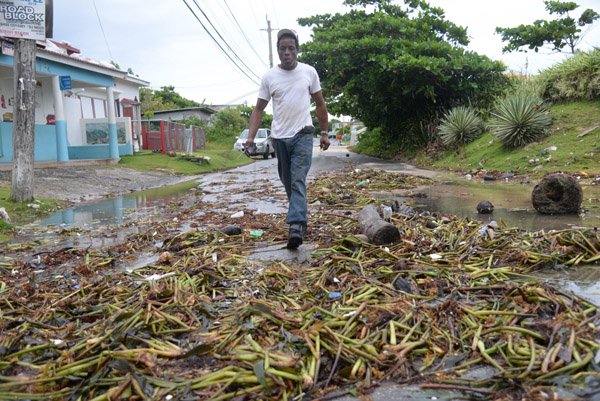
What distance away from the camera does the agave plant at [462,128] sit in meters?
17.2

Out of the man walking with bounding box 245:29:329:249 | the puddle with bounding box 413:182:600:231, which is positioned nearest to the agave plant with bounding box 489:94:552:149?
the puddle with bounding box 413:182:600:231

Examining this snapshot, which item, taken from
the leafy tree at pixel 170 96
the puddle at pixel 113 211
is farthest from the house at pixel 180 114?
the puddle at pixel 113 211

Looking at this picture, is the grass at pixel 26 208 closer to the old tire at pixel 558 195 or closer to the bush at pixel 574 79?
the old tire at pixel 558 195

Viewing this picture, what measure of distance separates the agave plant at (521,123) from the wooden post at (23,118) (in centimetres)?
1190

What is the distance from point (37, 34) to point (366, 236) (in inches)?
305

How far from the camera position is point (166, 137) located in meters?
26.0

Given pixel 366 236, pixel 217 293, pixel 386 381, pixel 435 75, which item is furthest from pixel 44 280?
pixel 435 75

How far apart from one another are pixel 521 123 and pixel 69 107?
1883cm

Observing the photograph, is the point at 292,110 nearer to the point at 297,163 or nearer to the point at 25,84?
the point at 297,163

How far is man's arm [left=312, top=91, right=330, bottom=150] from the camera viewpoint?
5.18 m

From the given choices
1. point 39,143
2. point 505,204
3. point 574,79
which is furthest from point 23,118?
point 574,79

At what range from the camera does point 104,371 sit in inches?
88.7

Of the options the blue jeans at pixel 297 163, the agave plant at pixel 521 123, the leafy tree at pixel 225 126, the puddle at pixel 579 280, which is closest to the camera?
the puddle at pixel 579 280

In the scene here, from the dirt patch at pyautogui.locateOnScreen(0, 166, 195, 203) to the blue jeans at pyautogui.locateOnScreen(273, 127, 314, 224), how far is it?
7.65 meters
